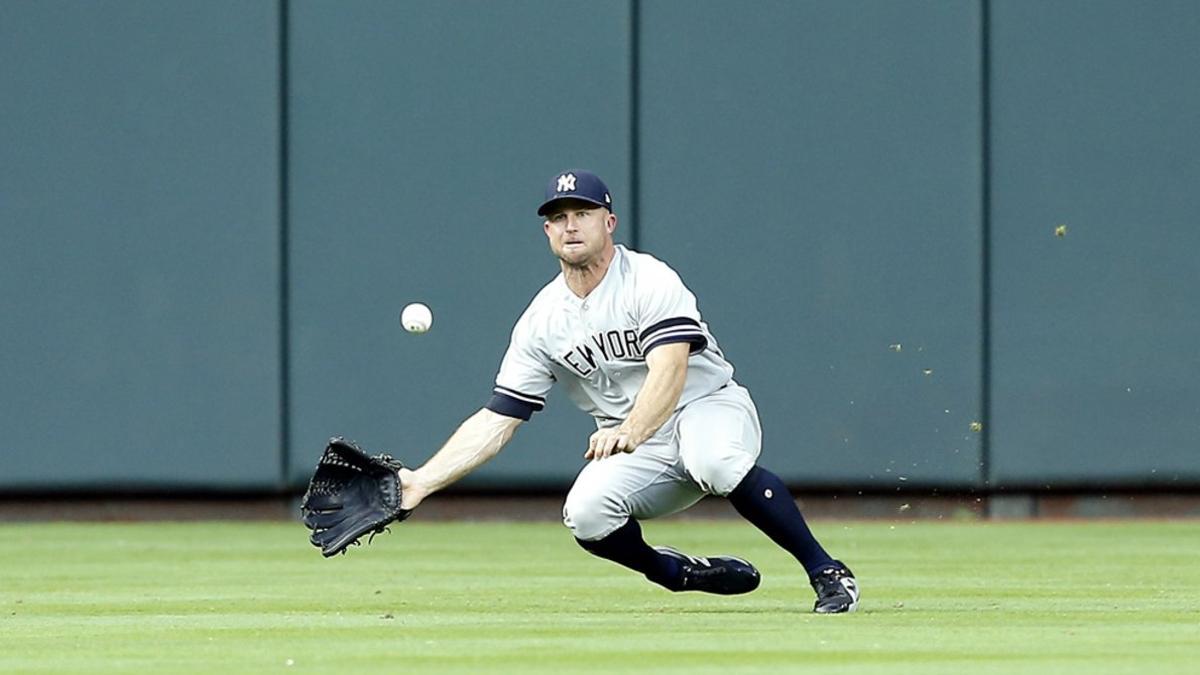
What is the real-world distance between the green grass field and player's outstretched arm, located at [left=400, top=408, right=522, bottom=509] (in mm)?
363

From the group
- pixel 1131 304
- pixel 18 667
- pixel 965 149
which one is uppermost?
pixel 965 149

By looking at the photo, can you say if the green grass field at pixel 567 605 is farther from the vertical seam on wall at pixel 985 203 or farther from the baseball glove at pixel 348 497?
the vertical seam on wall at pixel 985 203

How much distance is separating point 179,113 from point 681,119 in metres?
2.50

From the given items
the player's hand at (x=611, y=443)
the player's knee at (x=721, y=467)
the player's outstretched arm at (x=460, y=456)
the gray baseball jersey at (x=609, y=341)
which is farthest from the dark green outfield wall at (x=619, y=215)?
the player's hand at (x=611, y=443)

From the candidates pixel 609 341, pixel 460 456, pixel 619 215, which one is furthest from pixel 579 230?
pixel 619 215

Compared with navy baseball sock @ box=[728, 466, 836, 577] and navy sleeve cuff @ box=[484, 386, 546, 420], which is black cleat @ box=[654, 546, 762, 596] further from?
navy sleeve cuff @ box=[484, 386, 546, 420]

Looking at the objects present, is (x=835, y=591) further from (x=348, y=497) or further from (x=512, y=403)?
(x=348, y=497)

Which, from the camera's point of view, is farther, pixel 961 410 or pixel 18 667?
pixel 961 410

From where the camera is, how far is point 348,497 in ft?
23.1

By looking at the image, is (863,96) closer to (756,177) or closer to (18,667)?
(756,177)

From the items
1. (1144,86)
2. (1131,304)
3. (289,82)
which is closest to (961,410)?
(1131,304)

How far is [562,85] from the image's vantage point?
1198 centimetres

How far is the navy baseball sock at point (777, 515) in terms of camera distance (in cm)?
677

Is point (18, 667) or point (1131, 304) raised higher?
point (1131, 304)
